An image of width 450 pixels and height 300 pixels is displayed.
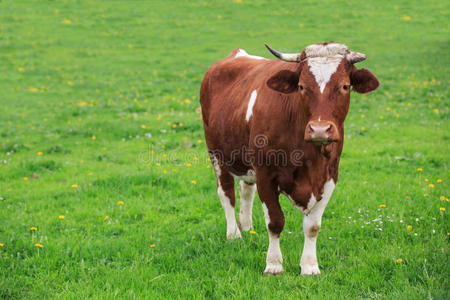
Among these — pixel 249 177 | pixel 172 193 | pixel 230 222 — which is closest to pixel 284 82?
pixel 249 177

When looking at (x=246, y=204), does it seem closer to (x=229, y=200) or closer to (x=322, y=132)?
(x=229, y=200)

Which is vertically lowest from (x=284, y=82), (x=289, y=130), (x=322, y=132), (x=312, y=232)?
(x=312, y=232)

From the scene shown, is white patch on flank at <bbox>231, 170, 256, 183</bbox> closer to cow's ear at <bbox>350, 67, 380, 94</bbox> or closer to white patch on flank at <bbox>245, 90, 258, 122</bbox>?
white patch on flank at <bbox>245, 90, 258, 122</bbox>

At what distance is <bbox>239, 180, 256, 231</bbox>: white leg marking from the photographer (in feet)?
21.0

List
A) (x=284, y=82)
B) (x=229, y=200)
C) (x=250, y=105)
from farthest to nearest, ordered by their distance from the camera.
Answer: (x=229, y=200) < (x=250, y=105) < (x=284, y=82)

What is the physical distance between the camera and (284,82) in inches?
184

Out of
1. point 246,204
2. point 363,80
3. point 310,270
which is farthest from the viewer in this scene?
point 246,204

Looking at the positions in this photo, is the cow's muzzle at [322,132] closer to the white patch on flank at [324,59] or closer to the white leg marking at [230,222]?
the white patch on flank at [324,59]

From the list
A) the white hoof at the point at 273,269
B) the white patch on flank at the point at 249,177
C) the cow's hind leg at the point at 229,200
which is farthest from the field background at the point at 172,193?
the white patch on flank at the point at 249,177

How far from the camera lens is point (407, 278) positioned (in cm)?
459

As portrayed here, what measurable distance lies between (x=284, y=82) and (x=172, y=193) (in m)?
3.76

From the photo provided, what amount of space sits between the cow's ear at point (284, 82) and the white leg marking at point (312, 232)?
1056 mm

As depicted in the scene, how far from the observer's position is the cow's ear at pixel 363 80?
14.8 ft

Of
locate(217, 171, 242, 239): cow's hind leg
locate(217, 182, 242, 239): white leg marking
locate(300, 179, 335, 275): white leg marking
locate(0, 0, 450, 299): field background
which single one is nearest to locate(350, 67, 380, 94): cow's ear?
locate(300, 179, 335, 275): white leg marking
